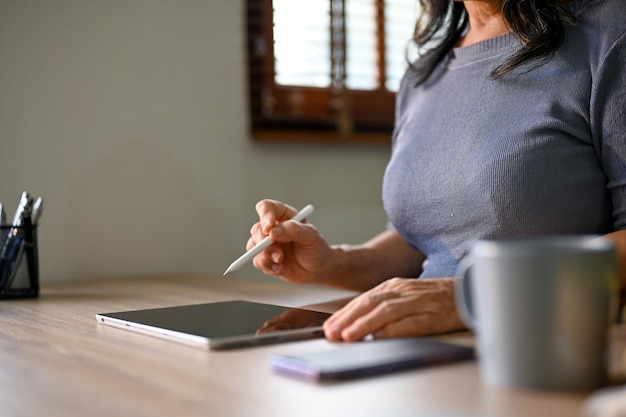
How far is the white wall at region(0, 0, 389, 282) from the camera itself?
72.5 inches

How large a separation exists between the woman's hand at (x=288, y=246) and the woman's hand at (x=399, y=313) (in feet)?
1.15

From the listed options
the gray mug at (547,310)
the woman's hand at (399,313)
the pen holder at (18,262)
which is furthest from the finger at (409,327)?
the pen holder at (18,262)

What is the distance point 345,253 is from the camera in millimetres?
1412

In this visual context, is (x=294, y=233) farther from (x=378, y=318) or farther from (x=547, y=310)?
(x=547, y=310)

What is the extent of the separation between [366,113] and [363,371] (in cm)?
175

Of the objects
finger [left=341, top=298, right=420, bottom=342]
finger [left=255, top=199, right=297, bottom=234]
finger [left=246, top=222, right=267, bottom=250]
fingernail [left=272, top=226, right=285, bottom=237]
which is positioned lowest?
finger [left=341, top=298, right=420, bottom=342]

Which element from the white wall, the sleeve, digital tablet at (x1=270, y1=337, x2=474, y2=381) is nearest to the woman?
the sleeve

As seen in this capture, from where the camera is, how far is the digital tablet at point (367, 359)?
67 centimetres

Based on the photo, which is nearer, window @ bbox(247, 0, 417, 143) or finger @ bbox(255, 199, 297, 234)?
finger @ bbox(255, 199, 297, 234)

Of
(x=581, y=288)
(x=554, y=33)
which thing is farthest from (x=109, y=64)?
(x=581, y=288)

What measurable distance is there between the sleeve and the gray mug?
0.58 meters

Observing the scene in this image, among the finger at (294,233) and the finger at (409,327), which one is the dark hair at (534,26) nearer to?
the finger at (294,233)

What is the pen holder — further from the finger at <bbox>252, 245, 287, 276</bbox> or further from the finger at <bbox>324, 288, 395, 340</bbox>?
the finger at <bbox>324, 288, 395, 340</bbox>

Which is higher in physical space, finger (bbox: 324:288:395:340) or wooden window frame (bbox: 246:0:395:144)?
wooden window frame (bbox: 246:0:395:144)
